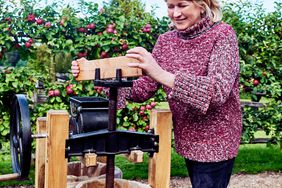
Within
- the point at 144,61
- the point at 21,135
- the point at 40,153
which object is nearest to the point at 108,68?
the point at 144,61

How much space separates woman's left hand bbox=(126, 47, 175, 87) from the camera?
1.57 m

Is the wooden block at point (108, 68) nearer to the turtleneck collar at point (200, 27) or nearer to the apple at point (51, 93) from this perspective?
the turtleneck collar at point (200, 27)

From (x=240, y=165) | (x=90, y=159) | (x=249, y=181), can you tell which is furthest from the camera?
(x=240, y=165)

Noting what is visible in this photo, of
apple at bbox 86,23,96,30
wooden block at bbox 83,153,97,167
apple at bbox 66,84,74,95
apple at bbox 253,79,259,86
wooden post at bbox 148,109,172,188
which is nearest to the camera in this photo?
wooden block at bbox 83,153,97,167

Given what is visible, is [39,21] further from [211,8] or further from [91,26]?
[211,8]

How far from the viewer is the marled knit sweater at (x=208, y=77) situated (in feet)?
5.68

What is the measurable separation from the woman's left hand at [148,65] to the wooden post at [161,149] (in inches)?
13.8

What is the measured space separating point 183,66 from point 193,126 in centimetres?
25

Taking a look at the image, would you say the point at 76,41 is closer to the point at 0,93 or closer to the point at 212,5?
the point at 0,93

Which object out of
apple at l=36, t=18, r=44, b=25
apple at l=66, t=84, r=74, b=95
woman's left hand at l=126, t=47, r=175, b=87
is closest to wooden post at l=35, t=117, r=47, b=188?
woman's left hand at l=126, t=47, r=175, b=87

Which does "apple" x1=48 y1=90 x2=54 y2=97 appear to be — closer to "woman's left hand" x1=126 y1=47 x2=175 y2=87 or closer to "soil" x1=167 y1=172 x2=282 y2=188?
"soil" x1=167 y1=172 x2=282 y2=188

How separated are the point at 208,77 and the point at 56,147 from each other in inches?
24.5

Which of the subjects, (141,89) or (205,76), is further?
(141,89)

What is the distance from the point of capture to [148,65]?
1.58 meters
